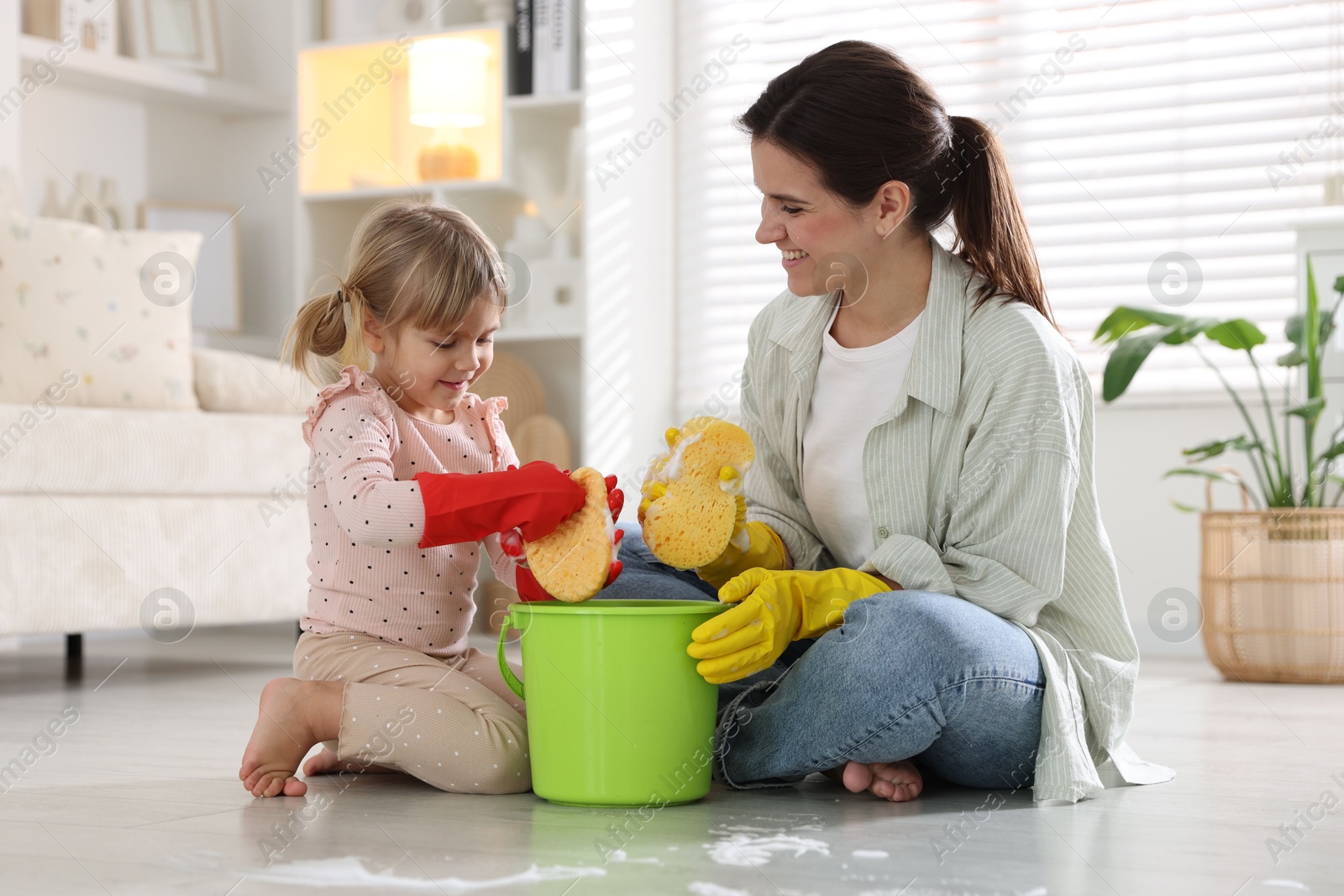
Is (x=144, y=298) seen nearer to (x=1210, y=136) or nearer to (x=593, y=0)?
(x=593, y=0)

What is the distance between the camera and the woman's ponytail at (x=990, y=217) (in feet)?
4.46

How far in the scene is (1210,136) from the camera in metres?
2.83

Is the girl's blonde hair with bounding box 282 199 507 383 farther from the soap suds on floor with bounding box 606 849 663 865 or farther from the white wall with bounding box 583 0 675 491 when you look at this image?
the white wall with bounding box 583 0 675 491

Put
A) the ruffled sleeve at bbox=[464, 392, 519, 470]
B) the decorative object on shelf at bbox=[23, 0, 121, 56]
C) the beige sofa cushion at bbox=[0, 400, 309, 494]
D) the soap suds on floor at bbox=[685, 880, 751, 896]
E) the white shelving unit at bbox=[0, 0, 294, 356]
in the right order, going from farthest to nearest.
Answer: the white shelving unit at bbox=[0, 0, 294, 356] < the decorative object on shelf at bbox=[23, 0, 121, 56] < the beige sofa cushion at bbox=[0, 400, 309, 494] < the ruffled sleeve at bbox=[464, 392, 519, 470] < the soap suds on floor at bbox=[685, 880, 751, 896]

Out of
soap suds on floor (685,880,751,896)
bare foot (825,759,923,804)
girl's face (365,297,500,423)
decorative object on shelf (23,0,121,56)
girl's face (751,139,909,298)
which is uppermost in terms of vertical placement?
decorative object on shelf (23,0,121,56)

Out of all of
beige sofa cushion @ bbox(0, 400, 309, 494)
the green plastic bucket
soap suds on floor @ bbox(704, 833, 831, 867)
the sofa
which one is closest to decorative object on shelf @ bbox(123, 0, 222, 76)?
the sofa

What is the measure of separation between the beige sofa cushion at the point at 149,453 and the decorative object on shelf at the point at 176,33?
3.85 feet

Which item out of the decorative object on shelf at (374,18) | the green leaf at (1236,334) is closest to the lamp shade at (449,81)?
the decorative object on shelf at (374,18)

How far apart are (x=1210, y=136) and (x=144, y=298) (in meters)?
2.09

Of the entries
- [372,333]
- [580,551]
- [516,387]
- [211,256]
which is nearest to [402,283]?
[372,333]

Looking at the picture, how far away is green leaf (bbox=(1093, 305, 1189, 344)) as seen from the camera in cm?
243

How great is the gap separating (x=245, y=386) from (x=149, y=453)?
0.38 metres

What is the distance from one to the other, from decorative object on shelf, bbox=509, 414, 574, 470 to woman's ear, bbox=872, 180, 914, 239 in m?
1.71

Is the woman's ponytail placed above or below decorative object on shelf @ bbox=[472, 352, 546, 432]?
above
